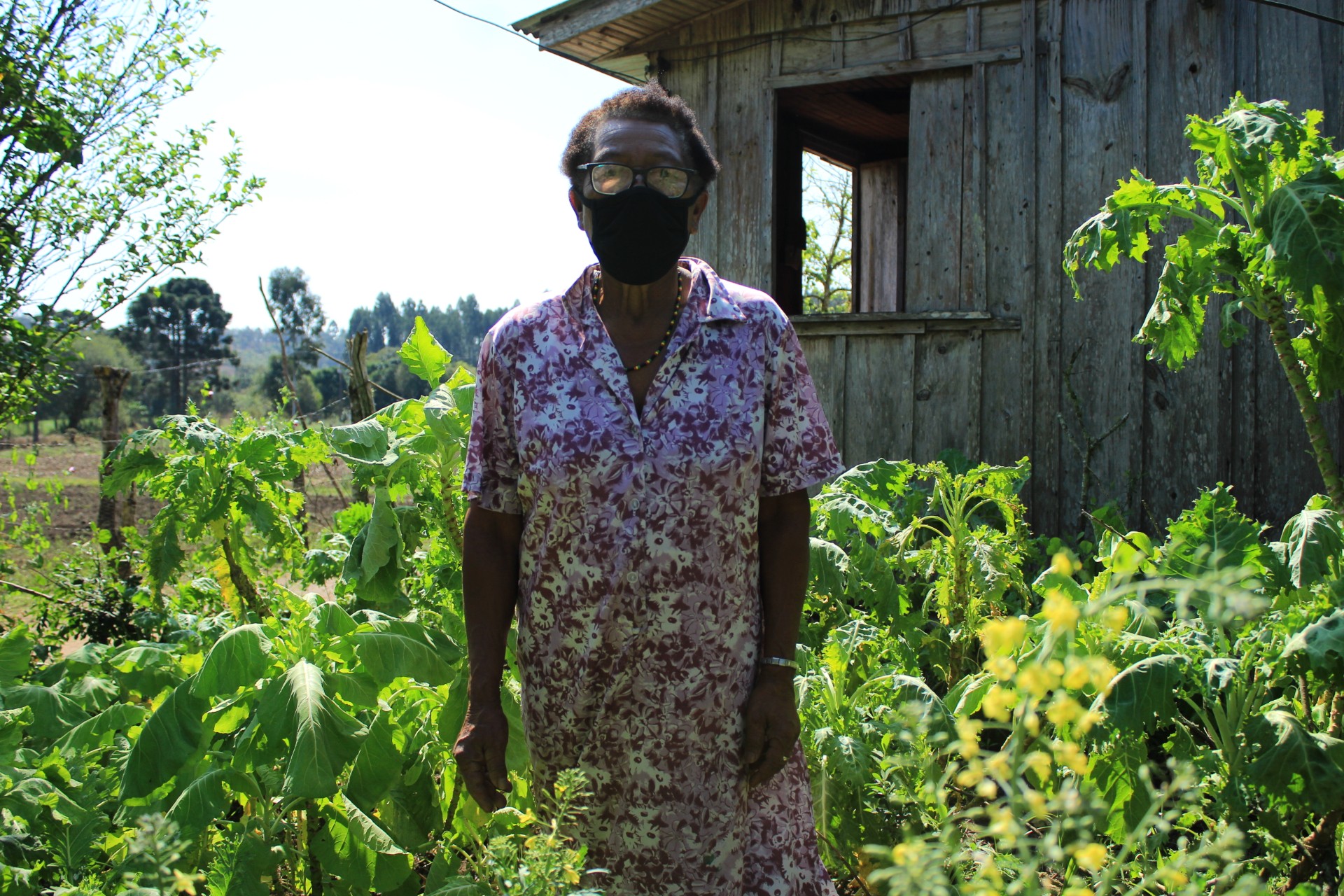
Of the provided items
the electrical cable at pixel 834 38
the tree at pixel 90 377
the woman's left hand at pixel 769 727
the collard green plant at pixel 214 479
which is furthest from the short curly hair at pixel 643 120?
the tree at pixel 90 377

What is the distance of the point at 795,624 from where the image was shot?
6.64 ft

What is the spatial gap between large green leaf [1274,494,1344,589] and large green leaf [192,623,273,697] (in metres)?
2.47

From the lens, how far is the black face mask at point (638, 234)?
1.99 metres

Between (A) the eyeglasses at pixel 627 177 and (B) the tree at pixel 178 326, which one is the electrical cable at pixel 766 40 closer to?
Result: (A) the eyeglasses at pixel 627 177

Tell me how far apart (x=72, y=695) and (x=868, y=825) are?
2301 millimetres

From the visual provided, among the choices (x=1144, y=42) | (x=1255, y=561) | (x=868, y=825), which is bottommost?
(x=868, y=825)

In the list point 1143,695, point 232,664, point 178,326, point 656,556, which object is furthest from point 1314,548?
point 178,326

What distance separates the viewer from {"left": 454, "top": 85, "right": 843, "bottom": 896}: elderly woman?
1.89m

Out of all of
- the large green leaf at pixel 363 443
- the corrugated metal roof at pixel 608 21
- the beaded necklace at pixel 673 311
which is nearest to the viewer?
the beaded necklace at pixel 673 311

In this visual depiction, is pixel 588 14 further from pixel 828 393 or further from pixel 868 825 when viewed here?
pixel 868 825

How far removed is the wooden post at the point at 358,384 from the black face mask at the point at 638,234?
11.3 ft

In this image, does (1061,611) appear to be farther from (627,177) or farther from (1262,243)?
(1262,243)

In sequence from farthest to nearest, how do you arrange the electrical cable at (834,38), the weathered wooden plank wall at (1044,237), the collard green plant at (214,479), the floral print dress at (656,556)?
the electrical cable at (834,38), the weathered wooden plank wall at (1044,237), the collard green plant at (214,479), the floral print dress at (656,556)

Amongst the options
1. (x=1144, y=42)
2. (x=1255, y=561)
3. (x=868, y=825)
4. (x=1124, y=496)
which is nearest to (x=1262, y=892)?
(x=1255, y=561)
